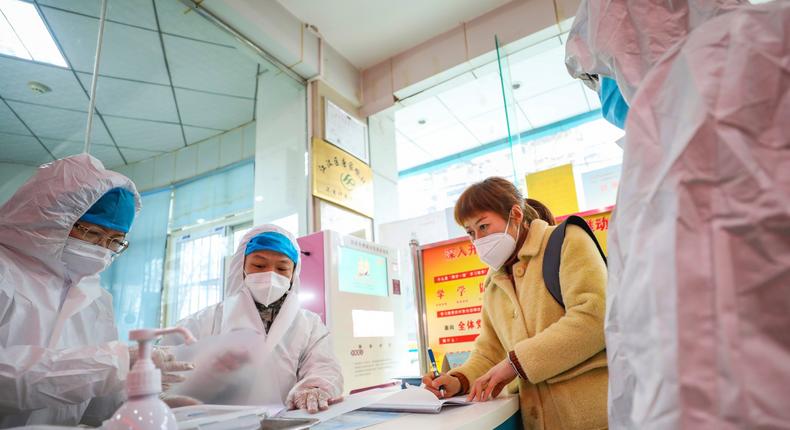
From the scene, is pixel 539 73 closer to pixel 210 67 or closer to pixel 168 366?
pixel 210 67

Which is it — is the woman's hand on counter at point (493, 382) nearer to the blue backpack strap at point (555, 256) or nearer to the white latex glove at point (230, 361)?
the blue backpack strap at point (555, 256)

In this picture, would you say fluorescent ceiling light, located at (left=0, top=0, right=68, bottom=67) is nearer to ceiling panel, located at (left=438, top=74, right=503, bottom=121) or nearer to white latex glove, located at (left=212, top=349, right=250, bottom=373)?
white latex glove, located at (left=212, top=349, right=250, bottom=373)

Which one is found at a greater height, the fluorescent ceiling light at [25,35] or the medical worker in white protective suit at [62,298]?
the fluorescent ceiling light at [25,35]

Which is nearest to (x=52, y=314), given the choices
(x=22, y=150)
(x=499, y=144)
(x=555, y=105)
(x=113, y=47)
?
(x=22, y=150)

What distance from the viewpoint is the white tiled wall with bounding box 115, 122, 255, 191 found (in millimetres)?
2084

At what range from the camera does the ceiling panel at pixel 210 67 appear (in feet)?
8.13

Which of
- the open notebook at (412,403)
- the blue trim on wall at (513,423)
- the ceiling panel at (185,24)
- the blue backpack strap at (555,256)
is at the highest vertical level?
the ceiling panel at (185,24)

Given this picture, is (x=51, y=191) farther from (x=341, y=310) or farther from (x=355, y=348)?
(x=355, y=348)

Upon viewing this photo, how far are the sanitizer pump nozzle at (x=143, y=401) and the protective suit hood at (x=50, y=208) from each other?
874 mm

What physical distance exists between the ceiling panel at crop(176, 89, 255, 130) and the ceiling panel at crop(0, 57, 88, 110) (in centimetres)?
74

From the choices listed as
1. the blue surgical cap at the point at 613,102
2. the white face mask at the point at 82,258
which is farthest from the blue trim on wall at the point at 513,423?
the white face mask at the point at 82,258

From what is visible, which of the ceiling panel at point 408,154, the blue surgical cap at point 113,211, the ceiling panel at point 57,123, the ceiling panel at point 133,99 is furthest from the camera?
the ceiling panel at point 408,154

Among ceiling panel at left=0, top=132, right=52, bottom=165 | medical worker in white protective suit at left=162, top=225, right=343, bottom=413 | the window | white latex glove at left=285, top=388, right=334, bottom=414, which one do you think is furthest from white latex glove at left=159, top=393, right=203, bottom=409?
the window

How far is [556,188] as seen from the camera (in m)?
2.54
